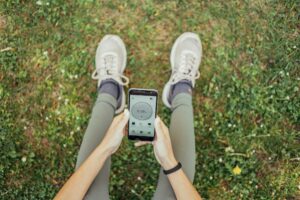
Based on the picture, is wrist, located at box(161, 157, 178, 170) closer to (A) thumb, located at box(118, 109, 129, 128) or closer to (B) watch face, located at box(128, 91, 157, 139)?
(B) watch face, located at box(128, 91, 157, 139)

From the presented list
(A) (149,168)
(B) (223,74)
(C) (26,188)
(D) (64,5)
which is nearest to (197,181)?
(A) (149,168)

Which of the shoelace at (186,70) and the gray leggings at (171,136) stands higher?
the shoelace at (186,70)

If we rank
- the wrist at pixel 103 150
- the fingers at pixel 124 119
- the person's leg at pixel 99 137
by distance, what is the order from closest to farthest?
the fingers at pixel 124 119 → the wrist at pixel 103 150 → the person's leg at pixel 99 137

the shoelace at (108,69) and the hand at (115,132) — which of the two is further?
the shoelace at (108,69)

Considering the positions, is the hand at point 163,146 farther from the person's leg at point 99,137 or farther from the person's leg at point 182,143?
the person's leg at point 99,137

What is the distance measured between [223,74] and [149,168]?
1.26 meters

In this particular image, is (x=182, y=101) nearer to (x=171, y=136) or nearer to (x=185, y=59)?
(x=171, y=136)

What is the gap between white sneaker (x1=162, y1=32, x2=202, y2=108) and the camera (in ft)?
14.6

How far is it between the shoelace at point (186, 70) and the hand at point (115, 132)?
1216mm

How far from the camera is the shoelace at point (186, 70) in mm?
4410

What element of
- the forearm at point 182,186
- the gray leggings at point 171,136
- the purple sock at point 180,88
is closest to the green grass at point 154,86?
the purple sock at point 180,88

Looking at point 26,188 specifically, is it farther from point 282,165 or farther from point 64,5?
point 282,165

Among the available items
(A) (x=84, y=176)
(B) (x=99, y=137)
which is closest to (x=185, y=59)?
(B) (x=99, y=137)

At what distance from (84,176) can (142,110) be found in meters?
0.69
